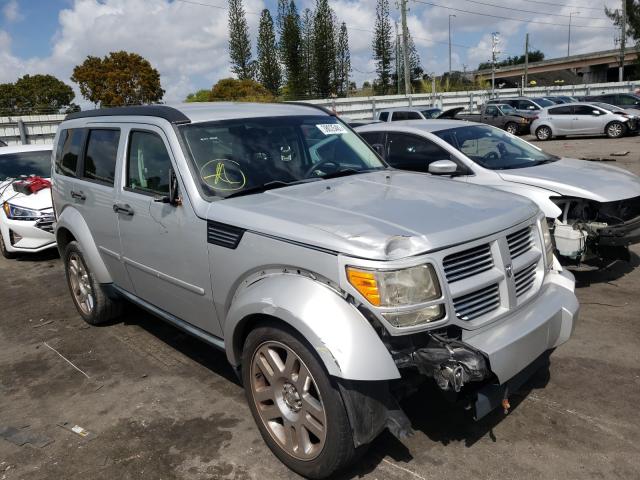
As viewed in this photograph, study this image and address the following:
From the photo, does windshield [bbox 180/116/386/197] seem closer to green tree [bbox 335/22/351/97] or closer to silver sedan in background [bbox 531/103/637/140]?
silver sedan in background [bbox 531/103/637/140]

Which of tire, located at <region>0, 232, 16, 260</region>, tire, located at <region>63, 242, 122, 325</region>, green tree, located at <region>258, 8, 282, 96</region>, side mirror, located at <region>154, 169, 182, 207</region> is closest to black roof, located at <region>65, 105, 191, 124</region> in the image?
side mirror, located at <region>154, 169, 182, 207</region>

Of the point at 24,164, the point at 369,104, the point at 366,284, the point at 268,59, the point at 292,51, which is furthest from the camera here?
the point at 268,59

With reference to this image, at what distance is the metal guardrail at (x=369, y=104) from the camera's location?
1808 centimetres

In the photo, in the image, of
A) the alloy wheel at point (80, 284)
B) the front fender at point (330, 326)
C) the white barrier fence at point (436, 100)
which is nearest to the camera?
the front fender at point (330, 326)

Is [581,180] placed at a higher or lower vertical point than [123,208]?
lower

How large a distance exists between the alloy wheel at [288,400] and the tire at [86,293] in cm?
244

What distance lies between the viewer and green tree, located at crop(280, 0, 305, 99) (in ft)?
191

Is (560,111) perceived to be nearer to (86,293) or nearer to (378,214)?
(86,293)

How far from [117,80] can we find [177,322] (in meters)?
67.1

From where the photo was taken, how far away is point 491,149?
6750 millimetres

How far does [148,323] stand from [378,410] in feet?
11.0

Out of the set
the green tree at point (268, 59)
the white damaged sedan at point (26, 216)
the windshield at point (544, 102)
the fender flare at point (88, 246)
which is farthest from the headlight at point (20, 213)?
the green tree at point (268, 59)

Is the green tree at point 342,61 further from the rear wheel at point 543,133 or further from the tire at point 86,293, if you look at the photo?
the tire at point 86,293

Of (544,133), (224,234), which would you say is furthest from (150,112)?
(544,133)
